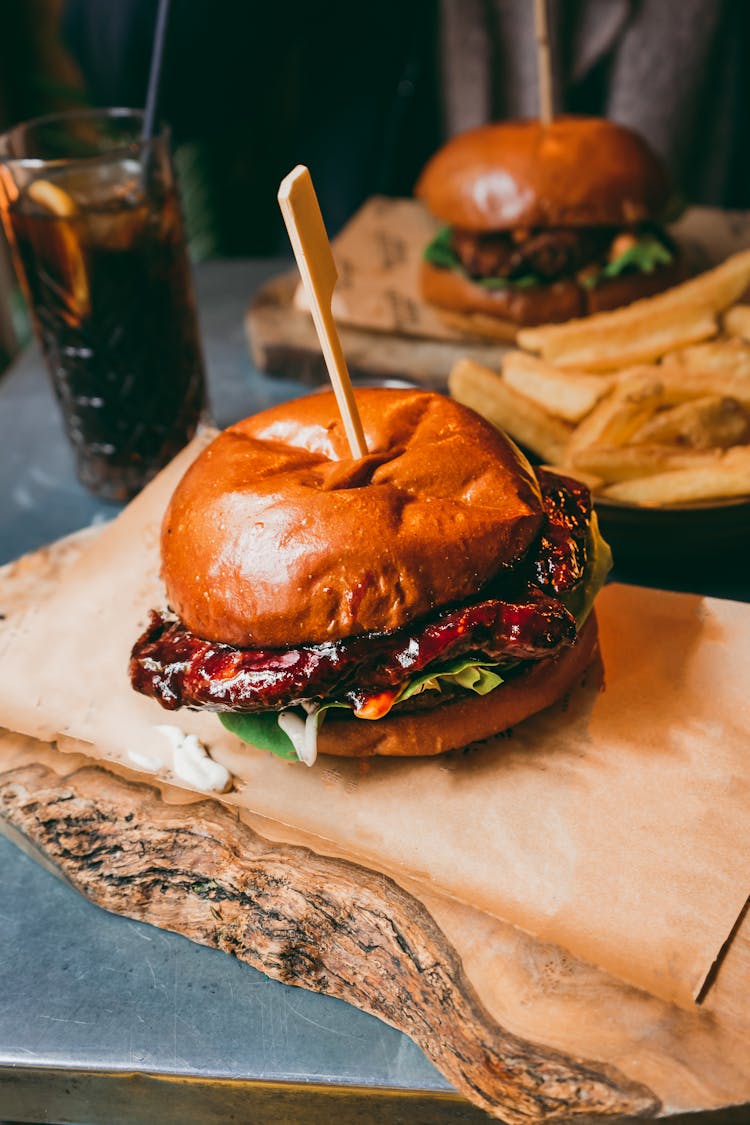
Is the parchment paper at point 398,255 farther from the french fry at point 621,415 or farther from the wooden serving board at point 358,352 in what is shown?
the french fry at point 621,415

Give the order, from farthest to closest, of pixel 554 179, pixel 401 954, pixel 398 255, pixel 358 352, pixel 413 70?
1. pixel 413 70
2. pixel 398 255
3. pixel 358 352
4. pixel 554 179
5. pixel 401 954

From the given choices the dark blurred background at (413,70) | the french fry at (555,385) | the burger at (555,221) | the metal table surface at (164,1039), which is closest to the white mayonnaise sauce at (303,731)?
the metal table surface at (164,1039)

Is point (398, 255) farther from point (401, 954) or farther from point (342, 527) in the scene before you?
point (401, 954)

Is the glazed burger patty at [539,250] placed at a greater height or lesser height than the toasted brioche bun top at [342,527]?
lesser

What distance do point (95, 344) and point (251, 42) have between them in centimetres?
180

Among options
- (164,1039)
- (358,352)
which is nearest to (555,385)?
(358,352)

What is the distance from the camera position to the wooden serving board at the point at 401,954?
3.59ft

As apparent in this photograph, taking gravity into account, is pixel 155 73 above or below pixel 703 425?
above

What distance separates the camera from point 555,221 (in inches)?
109

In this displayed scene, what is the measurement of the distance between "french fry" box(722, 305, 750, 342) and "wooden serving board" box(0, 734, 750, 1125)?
152 cm

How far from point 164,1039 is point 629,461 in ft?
4.10

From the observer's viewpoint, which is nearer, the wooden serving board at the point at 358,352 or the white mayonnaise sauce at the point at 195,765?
the white mayonnaise sauce at the point at 195,765

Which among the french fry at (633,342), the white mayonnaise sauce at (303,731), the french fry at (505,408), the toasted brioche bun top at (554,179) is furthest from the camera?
the toasted brioche bun top at (554,179)

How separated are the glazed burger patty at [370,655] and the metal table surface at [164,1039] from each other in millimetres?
392
